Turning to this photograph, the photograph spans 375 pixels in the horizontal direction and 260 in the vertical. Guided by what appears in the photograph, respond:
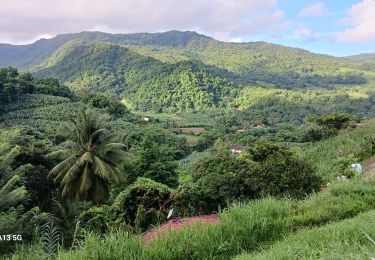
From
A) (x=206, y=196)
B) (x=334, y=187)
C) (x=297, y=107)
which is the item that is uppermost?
(x=334, y=187)

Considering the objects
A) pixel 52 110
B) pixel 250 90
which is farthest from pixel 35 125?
pixel 250 90

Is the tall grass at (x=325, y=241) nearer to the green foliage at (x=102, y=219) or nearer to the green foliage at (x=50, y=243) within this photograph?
the green foliage at (x=50, y=243)

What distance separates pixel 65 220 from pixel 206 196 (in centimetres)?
1086

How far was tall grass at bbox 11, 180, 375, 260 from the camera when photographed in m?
4.11

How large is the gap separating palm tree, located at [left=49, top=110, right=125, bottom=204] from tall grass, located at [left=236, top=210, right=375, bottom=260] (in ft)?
53.0

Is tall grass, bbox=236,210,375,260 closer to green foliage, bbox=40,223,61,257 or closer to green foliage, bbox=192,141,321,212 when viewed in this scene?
green foliage, bbox=40,223,61,257

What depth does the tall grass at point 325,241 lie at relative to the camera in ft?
12.0

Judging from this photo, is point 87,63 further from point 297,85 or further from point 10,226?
point 10,226

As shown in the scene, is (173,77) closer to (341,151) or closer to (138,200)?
(341,151)

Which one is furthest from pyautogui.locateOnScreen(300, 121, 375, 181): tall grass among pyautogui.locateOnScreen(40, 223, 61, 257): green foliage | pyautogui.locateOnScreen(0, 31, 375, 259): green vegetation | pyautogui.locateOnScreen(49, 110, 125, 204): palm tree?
pyautogui.locateOnScreen(40, 223, 61, 257): green foliage

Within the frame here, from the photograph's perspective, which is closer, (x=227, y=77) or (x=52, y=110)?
(x=52, y=110)

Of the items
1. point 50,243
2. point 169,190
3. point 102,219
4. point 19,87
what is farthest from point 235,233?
point 19,87

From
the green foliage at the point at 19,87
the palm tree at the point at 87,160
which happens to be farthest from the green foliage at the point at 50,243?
the green foliage at the point at 19,87

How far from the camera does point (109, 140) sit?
21531mm
